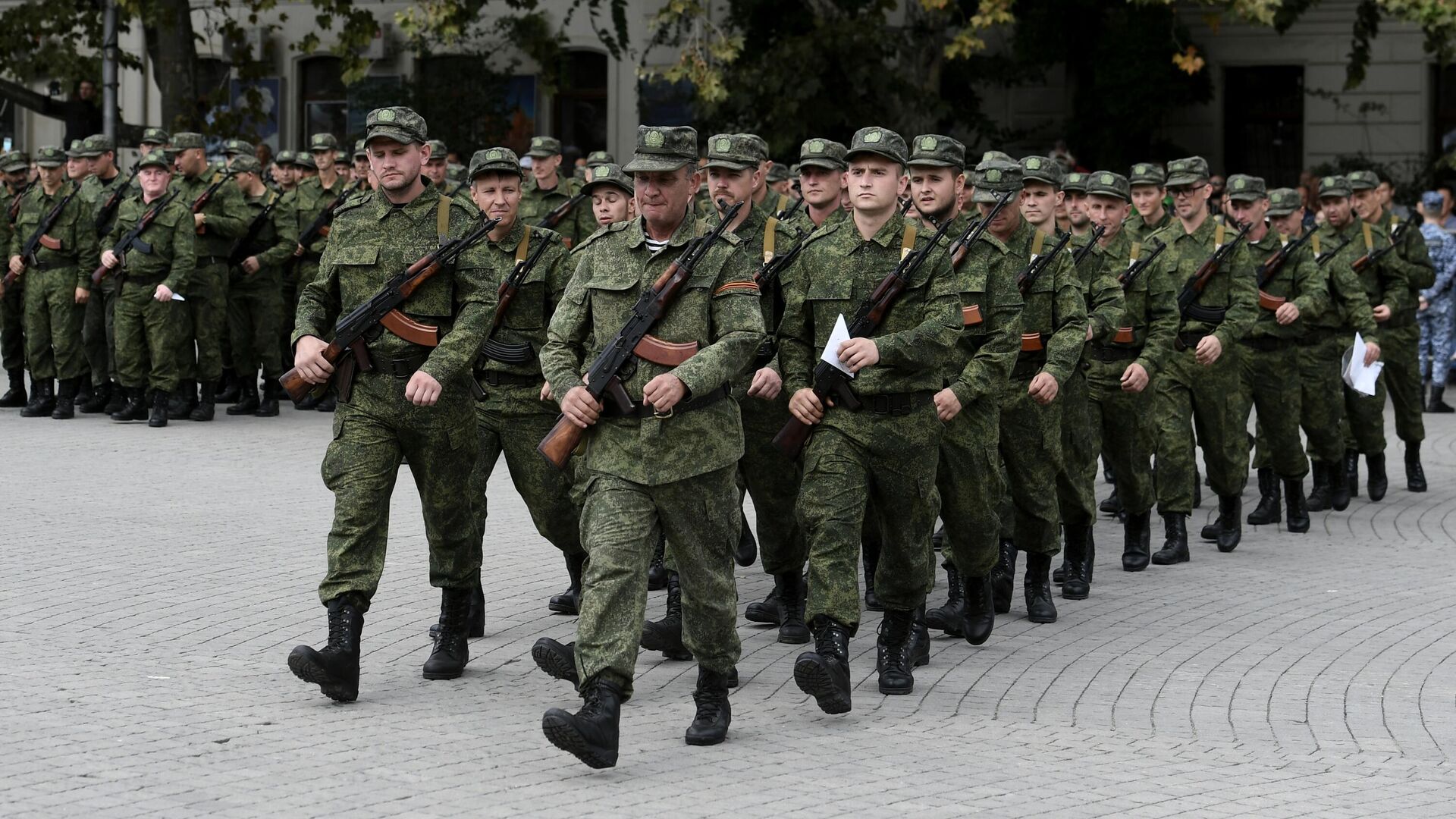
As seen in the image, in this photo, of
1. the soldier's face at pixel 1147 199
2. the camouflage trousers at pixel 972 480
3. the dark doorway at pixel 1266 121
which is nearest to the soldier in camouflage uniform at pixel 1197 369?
the soldier's face at pixel 1147 199

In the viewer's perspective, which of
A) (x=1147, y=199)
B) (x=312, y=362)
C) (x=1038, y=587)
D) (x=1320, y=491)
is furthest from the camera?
(x=1320, y=491)

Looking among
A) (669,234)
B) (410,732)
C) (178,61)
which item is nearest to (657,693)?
(410,732)

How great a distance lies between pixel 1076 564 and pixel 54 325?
977 centimetres

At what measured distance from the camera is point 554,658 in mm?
7012

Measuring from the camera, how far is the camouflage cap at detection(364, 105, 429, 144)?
7.60m

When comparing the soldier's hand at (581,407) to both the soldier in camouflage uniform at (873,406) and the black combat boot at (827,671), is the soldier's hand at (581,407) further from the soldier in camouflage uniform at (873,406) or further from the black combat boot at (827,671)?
the black combat boot at (827,671)

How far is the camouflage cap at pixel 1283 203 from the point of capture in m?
13.3

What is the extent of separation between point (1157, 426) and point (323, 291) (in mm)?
5237

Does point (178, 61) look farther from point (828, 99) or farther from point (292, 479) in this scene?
point (292, 479)

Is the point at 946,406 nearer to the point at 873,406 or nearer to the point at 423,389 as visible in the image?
the point at 873,406

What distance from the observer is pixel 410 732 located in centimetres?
694

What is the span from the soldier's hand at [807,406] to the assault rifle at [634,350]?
75cm

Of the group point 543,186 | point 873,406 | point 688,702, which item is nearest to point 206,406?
point 543,186

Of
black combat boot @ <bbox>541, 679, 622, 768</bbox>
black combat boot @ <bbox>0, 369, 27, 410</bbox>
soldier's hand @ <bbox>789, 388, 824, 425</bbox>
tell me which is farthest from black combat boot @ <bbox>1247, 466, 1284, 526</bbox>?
black combat boot @ <bbox>0, 369, 27, 410</bbox>
